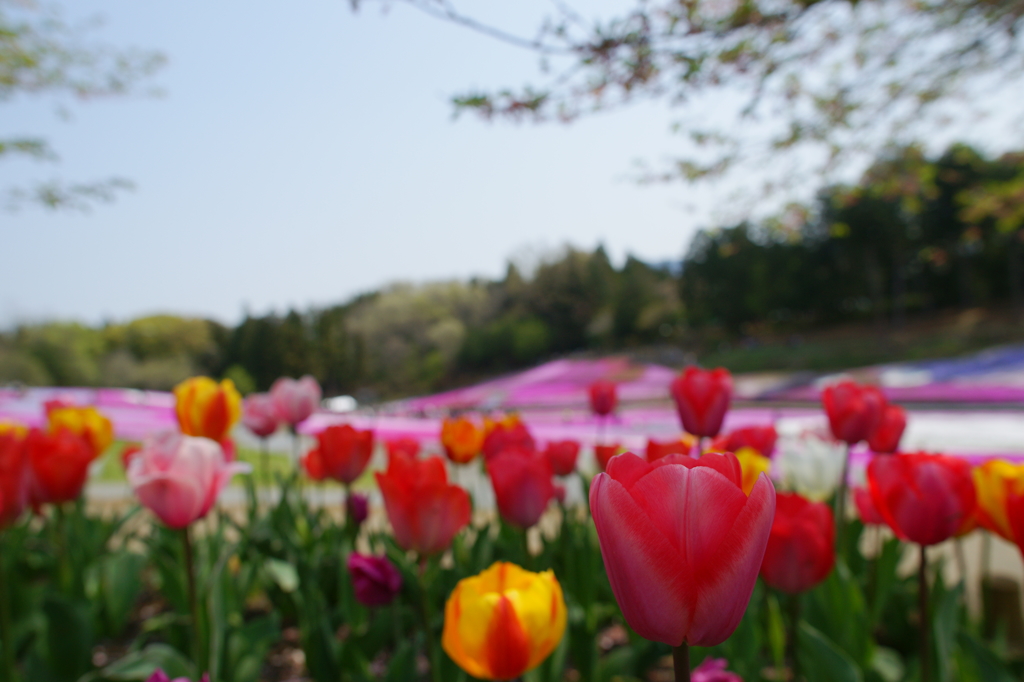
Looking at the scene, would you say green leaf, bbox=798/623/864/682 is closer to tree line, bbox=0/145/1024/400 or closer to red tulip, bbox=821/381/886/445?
red tulip, bbox=821/381/886/445

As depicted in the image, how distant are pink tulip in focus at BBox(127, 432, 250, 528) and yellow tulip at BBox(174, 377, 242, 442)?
1.83ft

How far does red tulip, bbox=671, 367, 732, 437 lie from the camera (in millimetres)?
1256

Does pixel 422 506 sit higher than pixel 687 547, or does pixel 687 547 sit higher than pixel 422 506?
pixel 687 547

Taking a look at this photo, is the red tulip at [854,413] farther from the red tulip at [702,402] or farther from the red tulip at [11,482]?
the red tulip at [11,482]

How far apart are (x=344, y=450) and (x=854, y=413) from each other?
1.19m

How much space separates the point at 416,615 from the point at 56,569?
1.35m

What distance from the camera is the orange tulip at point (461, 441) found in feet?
5.47

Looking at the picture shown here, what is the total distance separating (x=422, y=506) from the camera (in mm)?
982

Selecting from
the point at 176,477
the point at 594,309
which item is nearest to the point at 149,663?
the point at 176,477

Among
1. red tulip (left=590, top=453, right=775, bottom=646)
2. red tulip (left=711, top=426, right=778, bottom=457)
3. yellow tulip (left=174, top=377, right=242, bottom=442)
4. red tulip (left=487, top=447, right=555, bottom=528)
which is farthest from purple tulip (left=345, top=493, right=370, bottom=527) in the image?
red tulip (left=590, top=453, right=775, bottom=646)

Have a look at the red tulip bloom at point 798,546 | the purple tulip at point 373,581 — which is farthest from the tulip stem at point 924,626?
the purple tulip at point 373,581

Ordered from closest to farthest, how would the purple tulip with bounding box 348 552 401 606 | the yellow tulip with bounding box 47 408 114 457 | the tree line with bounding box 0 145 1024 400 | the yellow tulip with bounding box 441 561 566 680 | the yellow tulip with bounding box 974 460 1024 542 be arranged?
the yellow tulip with bounding box 441 561 566 680, the yellow tulip with bounding box 974 460 1024 542, the purple tulip with bounding box 348 552 401 606, the yellow tulip with bounding box 47 408 114 457, the tree line with bounding box 0 145 1024 400

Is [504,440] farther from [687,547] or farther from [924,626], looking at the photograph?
[687,547]

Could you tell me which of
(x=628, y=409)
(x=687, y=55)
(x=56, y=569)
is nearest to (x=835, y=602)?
(x=687, y=55)
